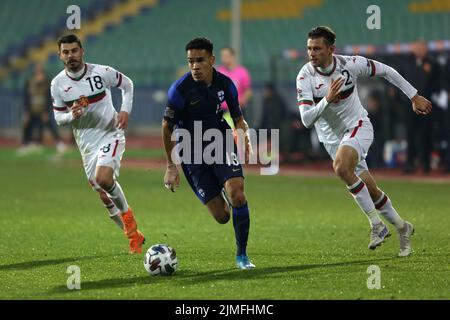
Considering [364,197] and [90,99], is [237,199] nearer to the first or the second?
[364,197]

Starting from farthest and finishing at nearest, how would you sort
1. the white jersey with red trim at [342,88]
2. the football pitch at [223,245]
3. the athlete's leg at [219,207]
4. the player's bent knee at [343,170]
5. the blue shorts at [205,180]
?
the white jersey with red trim at [342,88]
the player's bent knee at [343,170]
the athlete's leg at [219,207]
the blue shorts at [205,180]
the football pitch at [223,245]

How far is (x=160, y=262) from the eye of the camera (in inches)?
336

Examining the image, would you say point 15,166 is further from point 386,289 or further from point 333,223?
point 386,289

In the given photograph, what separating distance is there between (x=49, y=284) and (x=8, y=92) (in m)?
→ 25.6

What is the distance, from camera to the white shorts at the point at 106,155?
33.9ft

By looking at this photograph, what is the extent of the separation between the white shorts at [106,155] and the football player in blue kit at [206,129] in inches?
48.0

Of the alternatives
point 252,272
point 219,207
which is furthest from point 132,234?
point 252,272

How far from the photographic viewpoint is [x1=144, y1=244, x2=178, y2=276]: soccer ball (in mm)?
8547

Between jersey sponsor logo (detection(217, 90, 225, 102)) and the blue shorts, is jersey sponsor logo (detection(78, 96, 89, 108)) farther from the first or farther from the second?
jersey sponsor logo (detection(217, 90, 225, 102))

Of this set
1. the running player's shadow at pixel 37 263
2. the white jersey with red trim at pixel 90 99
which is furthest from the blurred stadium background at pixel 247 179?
the white jersey with red trim at pixel 90 99

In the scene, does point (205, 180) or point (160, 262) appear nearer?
point (160, 262)

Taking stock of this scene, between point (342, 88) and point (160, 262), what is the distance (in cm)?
265

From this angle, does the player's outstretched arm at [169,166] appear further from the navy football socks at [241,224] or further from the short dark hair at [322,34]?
the short dark hair at [322,34]

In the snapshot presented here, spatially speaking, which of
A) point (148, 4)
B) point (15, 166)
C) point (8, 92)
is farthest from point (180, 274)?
point (148, 4)
